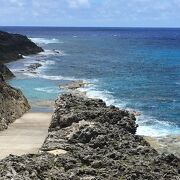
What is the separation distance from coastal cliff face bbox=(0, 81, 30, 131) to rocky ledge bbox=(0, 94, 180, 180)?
28.7ft

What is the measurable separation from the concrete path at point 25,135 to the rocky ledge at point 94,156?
2350 millimetres

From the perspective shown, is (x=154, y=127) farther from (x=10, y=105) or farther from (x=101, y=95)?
(x=101, y=95)

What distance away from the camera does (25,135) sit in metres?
40.3

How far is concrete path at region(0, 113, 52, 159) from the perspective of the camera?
116 ft

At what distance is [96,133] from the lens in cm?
3170

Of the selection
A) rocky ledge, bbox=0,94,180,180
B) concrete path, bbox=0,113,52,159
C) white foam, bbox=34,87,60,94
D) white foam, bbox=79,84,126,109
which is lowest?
white foam, bbox=34,87,60,94

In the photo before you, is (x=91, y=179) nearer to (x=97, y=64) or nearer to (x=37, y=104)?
(x=37, y=104)

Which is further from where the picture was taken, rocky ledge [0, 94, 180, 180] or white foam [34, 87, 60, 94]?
white foam [34, 87, 60, 94]

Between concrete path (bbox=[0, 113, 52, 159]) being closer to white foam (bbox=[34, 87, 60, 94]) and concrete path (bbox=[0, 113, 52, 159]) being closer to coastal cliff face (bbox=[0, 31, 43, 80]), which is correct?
white foam (bbox=[34, 87, 60, 94])

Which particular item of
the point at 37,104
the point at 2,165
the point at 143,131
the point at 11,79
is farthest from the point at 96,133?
the point at 11,79

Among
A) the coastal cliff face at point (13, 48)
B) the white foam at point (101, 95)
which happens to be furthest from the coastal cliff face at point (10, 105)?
the coastal cliff face at point (13, 48)

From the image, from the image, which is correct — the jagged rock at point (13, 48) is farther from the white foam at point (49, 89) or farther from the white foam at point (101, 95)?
the white foam at point (101, 95)

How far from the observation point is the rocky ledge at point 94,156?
952 inches

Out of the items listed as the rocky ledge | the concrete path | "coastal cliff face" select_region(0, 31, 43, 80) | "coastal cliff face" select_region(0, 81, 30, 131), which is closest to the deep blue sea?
"coastal cliff face" select_region(0, 31, 43, 80)
